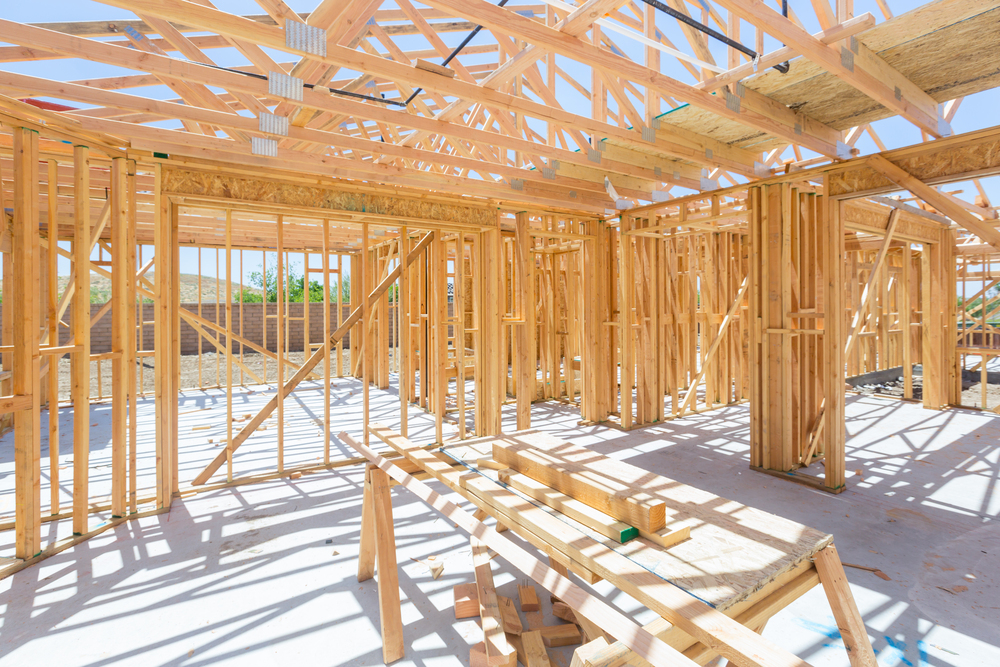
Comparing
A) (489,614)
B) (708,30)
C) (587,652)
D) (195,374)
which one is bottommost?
(489,614)

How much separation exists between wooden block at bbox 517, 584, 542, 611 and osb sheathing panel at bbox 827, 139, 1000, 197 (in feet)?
16.4

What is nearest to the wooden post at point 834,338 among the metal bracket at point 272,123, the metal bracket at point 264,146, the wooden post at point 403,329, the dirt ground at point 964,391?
the wooden post at point 403,329

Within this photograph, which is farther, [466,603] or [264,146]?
[264,146]

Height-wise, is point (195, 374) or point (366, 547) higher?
point (195, 374)

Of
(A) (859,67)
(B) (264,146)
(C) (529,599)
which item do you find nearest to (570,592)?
(C) (529,599)

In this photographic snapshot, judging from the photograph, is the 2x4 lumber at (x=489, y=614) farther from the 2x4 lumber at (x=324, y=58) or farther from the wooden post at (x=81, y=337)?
the wooden post at (x=81, y=337)

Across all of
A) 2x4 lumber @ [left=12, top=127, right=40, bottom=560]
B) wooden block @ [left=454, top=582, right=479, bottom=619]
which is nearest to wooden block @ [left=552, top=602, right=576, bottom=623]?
wooden block @ [left=454, top=582, right=479, bottom=619]

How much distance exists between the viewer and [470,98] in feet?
11.4

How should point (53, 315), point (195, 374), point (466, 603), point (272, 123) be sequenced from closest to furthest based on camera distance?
point (466, 603)
point (272, 123)
point (53, 315)
point (195, 374)

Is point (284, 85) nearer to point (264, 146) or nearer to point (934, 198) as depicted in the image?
point (264, 146)

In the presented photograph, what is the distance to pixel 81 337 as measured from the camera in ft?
12.9

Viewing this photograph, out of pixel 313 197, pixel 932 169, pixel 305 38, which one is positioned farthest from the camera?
pixel 313 197

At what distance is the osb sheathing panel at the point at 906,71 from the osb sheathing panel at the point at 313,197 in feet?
9.91

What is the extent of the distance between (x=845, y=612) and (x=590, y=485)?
1037mm
